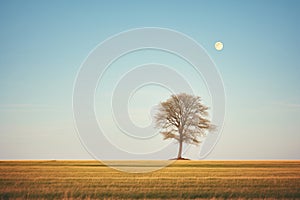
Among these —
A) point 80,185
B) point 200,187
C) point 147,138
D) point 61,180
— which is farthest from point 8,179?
point 147,138

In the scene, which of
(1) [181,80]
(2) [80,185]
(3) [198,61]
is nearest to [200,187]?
(2) [80,185]

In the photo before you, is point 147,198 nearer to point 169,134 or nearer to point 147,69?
point 147,69

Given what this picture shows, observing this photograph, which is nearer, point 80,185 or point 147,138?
point 80,185

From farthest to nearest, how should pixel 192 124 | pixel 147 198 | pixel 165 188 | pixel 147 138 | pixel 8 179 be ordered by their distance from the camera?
pixel 192 124, pixel 147 138, pixel 8 179, pixel 165 188, pixel 147 198

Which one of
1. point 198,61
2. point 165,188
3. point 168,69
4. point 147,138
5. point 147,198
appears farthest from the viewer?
point 147,138

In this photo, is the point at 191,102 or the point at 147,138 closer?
the point at 147,138

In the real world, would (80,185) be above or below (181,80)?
below

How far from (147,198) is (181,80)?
3621 centimetres

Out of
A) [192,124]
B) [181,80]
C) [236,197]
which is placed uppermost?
[181,80]

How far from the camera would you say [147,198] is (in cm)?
1545

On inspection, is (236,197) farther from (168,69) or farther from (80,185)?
(168,69)

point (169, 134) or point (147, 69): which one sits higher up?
point (147, 69)

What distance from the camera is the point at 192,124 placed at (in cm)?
5741

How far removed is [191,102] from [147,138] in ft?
38.8
